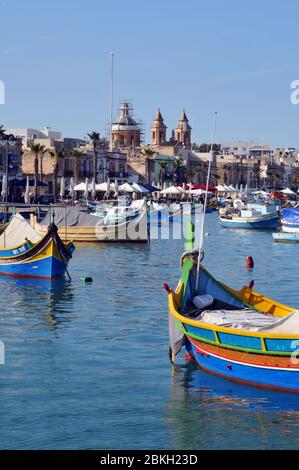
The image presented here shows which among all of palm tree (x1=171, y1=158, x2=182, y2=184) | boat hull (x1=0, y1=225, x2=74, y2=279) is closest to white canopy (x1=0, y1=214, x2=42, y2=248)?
boat hull (x1=0, y1=225, x2=74, y2=279)

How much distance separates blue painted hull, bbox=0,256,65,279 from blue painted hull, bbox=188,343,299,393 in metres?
19.7

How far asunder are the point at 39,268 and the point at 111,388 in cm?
2127

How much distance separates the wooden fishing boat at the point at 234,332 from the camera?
2283cm

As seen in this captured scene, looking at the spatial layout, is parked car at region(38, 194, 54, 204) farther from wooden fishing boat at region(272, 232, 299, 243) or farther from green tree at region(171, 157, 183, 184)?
green tree at region(171, 157, 183, 184)

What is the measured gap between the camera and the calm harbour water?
67.3 feet

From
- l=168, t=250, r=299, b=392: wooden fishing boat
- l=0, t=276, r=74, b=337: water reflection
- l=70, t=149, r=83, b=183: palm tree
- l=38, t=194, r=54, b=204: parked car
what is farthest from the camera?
l=70, t=149, r=83, b=183: palm tree

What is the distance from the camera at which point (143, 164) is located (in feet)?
587

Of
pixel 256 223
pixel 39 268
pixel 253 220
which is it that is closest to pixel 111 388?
pixel 39 268

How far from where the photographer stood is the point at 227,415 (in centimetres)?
2194

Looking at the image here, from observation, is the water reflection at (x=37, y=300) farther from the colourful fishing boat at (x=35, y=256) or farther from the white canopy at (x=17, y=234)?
the white canopy at (x=17, y=234)

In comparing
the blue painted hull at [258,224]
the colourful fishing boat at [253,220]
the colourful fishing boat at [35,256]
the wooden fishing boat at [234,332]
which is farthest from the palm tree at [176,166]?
the wooden fishing boat at [234,332]

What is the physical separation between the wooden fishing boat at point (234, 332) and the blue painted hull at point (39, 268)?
16999 mm
